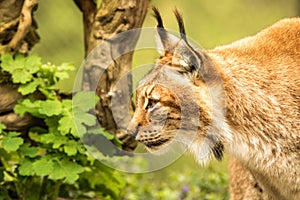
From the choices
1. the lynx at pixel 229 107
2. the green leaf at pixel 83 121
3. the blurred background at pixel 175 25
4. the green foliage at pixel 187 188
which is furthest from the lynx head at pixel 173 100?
the blurred background at pixel 175 25

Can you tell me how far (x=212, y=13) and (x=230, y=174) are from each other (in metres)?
4.92

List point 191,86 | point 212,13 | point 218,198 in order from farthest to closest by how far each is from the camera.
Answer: point 212,13, point 218,198, point 191,86

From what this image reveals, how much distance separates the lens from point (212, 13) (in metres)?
9.33

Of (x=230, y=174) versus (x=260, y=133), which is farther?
(x=230, y=174)

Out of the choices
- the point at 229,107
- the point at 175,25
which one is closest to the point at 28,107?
the point at 229,107

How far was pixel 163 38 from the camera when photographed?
3.93 meters

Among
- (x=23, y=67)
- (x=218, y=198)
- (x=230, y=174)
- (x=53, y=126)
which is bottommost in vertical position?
(x=218, y=198)

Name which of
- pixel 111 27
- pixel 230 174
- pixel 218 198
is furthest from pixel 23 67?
pixel 218 198

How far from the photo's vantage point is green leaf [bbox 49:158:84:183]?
14.1 ft

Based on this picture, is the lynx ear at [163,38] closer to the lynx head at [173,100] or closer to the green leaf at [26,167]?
the lynx head at [173,100]

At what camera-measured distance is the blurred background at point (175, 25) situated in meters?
8.23

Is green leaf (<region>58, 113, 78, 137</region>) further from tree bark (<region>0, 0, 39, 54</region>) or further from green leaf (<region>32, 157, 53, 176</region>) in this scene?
tree bark (<region>0, 0, 39, 54</region>)

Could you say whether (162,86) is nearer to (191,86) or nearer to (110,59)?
(191,86)

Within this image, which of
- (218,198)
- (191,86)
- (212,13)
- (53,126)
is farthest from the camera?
(212,13)
